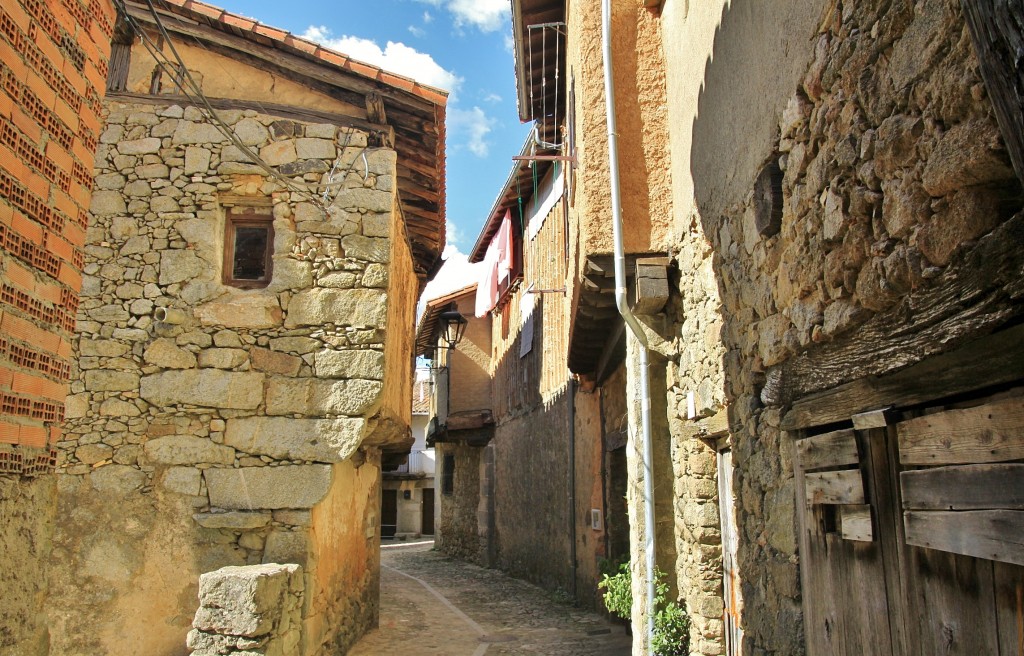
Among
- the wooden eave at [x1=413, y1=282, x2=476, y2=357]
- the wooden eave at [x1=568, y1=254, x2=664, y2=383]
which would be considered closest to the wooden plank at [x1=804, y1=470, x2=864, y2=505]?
the wooden eave at [x1=568, y1=254, x2=664, y2=383]

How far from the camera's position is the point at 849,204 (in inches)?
109

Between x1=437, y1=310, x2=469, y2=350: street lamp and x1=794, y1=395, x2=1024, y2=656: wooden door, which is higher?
x1=437, y1=310, x2=469, y2=350: street lamp

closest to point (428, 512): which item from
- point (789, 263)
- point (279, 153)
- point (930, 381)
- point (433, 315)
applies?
point (433, 315)

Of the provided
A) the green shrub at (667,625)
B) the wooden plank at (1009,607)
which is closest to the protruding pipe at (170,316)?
the green shrub at (667,625)

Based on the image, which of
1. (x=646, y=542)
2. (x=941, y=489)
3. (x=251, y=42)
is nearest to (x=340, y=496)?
(x=646, y=542)

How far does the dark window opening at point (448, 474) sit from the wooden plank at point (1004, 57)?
18119mm

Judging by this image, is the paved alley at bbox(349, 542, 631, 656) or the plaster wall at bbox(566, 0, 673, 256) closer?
the plaster wall at bbox(566, 0, 673, 256)

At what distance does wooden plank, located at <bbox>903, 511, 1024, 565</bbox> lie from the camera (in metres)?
2.00

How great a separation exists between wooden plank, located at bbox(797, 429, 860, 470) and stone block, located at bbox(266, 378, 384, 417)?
345cm

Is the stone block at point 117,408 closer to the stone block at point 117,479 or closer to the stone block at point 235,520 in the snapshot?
the stone block at point 117,479

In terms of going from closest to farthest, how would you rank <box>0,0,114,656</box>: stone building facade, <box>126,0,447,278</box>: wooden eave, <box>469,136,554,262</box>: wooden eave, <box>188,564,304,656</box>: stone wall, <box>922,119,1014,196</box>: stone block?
1. <box>922,119,1014,196</box>: stone block
2. <box>0,0,114,656</box>: stone building facade
3. <box>188,564,304,656</box>: stone wall
4. <box>126,0,447,278</box>: wooden eave
5. <box>469,136,554,262</box>: wooden eave

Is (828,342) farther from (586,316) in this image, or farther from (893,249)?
(586,316)

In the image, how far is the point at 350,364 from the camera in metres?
5.94

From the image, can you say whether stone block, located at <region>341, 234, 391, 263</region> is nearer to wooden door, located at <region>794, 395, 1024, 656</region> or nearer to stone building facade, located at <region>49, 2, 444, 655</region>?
stone building facade, located at <region>49, 2, 444, 655</region>
